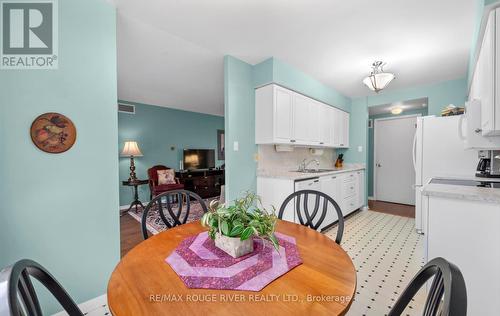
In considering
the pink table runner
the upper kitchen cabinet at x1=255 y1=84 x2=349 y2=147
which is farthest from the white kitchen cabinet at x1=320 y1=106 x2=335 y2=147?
the pink table runner

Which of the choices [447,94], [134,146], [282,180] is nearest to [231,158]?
[282,180]

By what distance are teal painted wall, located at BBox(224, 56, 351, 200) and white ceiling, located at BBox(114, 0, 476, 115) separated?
15cm

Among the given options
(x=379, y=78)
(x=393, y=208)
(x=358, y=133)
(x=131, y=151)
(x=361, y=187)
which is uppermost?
(x=379, y=78)

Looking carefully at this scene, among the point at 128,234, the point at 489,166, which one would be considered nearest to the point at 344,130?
the point at 489,166

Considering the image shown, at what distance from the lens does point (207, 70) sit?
3072mm

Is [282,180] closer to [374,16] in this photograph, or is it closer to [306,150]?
[306,150]

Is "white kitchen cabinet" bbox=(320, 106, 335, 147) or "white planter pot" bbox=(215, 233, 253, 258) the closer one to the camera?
"white planter pot" bbox=(215, 233, 253, 258)

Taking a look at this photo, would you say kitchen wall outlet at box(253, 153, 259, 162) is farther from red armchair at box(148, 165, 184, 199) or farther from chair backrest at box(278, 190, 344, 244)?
red armchair at box(148, 165, 184, 199)

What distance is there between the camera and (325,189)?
3.06 metres

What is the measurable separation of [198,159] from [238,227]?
200 inches

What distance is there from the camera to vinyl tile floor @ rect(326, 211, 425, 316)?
161 cm

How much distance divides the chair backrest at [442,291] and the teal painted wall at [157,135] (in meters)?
5.11

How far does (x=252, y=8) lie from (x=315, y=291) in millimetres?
2050

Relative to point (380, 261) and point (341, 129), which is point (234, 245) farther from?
point (341, 129)
